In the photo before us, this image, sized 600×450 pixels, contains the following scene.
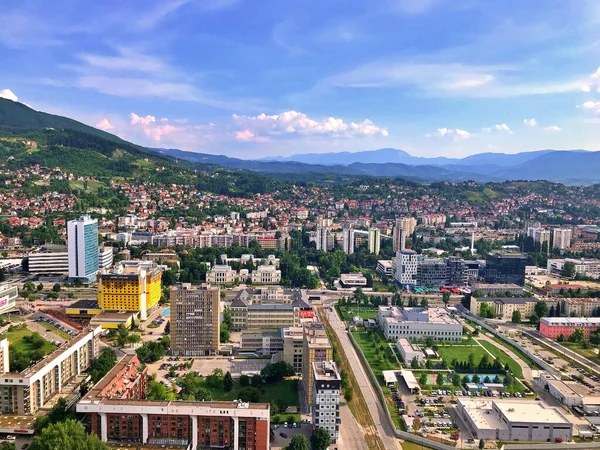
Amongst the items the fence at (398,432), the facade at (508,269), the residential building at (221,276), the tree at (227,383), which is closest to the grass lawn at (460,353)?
the fence at (398,432)

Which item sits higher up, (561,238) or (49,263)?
(561,238)

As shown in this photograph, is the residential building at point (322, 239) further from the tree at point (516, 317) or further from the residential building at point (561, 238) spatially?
the tree at point (516, 317)

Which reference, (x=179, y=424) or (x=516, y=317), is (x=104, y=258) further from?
(x=516, y=317)

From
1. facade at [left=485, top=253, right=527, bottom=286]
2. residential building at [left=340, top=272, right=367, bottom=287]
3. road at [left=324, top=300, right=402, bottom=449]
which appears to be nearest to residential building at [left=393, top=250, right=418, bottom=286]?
residential building at [left=340, top=272, right=367, bottom=287]

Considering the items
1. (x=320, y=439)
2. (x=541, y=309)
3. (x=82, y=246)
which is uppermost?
(x=82, y=246)

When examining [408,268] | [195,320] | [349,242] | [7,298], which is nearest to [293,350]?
[195,320]
